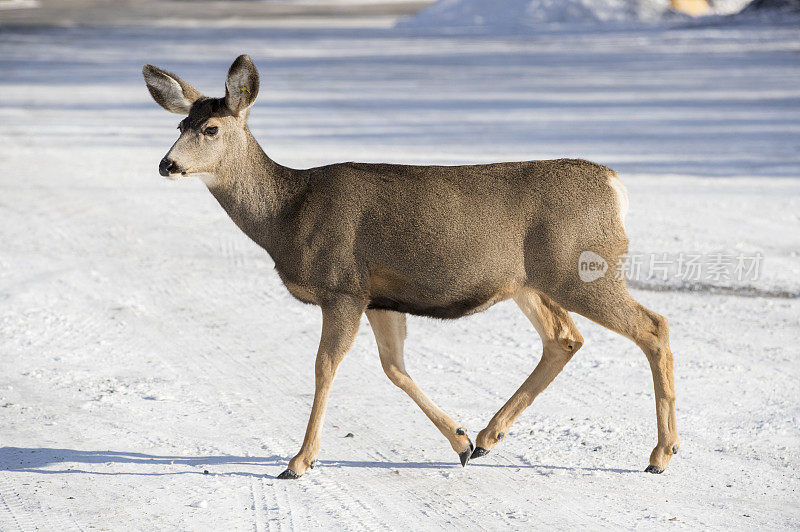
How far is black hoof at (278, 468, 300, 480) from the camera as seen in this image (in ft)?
17.8

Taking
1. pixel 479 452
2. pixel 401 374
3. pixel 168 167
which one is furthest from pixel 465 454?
pixel 168 167

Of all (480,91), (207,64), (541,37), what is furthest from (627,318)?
(541,37)

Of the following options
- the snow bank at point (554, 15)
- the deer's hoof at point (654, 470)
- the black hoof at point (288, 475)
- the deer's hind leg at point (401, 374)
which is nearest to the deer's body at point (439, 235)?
the deer's hind leg at point (401, 374)

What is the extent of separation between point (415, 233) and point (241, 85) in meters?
1.13

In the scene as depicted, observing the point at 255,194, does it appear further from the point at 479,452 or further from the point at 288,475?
the point at 479,452

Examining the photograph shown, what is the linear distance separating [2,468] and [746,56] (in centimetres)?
2368

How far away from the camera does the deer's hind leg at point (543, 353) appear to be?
5672mm

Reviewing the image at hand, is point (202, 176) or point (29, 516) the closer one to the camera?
point (29, 516)

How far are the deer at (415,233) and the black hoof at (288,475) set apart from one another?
12 millimetres

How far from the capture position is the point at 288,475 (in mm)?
5434

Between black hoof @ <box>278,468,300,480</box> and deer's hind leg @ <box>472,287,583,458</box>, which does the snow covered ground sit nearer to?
black hoof @ <box>278,468,300,480</box>

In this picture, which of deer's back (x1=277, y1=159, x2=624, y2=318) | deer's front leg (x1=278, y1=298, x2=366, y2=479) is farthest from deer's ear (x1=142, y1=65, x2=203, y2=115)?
deer's front leg (x1=278, y1=298, x2=366, y2=479)

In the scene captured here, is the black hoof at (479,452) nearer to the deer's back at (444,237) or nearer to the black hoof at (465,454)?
the black hoof at (465,454)

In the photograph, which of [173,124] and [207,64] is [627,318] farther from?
[207,64]
